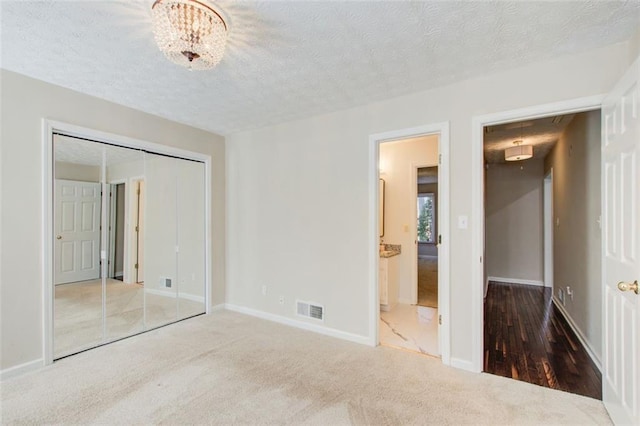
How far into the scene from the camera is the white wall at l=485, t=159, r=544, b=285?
243 inches

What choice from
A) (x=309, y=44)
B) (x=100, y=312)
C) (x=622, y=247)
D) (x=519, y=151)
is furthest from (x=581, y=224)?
(x=100, y=312)

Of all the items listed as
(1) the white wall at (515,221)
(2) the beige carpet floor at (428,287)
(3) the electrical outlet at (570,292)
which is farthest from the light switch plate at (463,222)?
(1) the white wall at (515,221)

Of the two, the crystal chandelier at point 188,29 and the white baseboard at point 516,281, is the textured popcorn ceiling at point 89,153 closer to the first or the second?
the crystal chandelier at point 188,29

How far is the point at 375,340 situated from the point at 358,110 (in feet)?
7.99

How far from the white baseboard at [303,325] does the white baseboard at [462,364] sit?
82cm

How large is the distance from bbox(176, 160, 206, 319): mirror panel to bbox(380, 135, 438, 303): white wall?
9.12 ft

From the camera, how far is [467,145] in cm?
269

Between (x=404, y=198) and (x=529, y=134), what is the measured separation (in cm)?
194

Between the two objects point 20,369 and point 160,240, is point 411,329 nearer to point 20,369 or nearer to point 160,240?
point 160,240

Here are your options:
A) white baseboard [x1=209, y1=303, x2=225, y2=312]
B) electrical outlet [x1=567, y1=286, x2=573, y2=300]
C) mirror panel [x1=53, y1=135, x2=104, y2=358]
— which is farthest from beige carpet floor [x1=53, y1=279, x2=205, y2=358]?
electrical outlet [x1=567, y1=286, x2=573, y2=300]

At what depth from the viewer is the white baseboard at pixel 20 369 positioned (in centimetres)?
246

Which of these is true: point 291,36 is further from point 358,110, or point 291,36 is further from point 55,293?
point 55,293

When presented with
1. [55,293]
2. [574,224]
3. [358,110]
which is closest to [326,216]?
[358,110]

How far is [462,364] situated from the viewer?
104 inches
